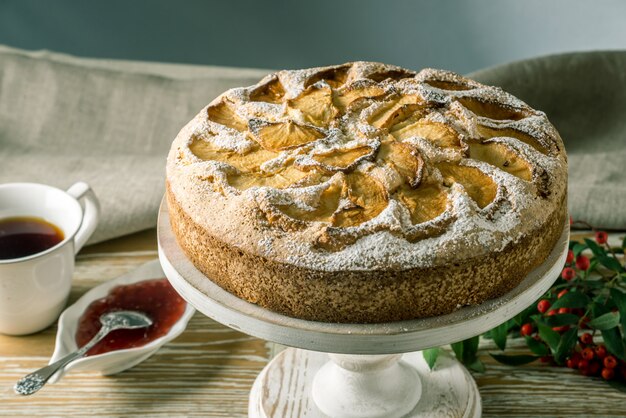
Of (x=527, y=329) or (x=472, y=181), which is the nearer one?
(x=472, y=181)

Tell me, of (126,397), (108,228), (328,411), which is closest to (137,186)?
(108,228)

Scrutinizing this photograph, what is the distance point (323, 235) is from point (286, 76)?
528 mm

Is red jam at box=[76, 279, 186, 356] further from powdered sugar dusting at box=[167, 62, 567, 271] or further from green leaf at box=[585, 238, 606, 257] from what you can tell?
green leaf at box=[585, 238, 606, 257]

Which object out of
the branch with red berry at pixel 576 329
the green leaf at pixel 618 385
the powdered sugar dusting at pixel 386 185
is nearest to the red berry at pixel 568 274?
the branch with red berry at pixel 576 329

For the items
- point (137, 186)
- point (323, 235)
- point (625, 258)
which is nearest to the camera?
point (323, 235)

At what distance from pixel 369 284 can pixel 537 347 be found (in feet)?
2.32

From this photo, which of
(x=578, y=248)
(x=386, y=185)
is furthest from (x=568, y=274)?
(x=386, y=185)

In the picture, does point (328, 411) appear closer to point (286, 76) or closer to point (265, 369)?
point (265, 369)

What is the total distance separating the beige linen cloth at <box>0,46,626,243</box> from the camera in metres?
2.54

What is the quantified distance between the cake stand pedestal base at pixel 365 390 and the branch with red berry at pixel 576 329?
0.06 m

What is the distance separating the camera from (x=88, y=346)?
1.77 meters

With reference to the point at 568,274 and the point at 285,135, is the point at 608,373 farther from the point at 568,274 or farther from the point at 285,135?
the point at 285,135

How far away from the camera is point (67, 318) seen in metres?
1.87

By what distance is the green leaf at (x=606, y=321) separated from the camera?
1706 millimetres
